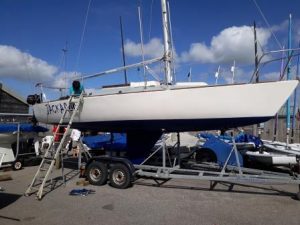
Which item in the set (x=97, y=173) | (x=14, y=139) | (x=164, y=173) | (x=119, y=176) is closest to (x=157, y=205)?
(x=164, y=173)

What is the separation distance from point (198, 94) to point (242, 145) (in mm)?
4640

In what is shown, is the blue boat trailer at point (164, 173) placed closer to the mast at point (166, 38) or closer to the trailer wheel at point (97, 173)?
the trailer wheel at point (97, 173)

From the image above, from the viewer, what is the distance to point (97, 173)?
8.63 metres

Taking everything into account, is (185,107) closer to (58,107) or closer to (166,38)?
(166,38)

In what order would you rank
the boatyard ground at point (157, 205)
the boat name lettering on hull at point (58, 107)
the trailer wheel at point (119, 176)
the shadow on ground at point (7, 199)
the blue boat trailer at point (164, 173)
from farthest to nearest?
the boat name lettering on hull at point (58, 107)
the trailer wheel at point (119, 176)
the blue boat trailer at point (164, 173)
the shadow on ground at point (7, 199)
the boatyard ground at point (157, 205)

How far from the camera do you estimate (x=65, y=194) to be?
7531 mm

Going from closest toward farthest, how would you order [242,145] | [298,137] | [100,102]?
[100,102] → [242,145] → [298,137]

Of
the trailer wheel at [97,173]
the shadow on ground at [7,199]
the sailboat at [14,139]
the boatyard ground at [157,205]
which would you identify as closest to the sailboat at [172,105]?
the trailer wheel at [97,173]

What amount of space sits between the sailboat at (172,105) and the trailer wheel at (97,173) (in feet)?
3.71

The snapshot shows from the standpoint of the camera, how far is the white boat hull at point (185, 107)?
7.23m

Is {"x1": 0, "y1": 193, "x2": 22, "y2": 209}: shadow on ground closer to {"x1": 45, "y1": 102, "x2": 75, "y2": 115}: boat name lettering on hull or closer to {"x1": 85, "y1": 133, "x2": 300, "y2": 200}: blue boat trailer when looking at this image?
{"x1": 85, "y1": 133, "x2": 300, "y2": 200}: blue boat trailer

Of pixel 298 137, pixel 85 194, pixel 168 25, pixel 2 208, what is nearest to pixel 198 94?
pixel 168 25

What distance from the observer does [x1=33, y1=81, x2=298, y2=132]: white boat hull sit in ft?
23.7

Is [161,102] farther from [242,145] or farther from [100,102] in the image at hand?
[242,145]
